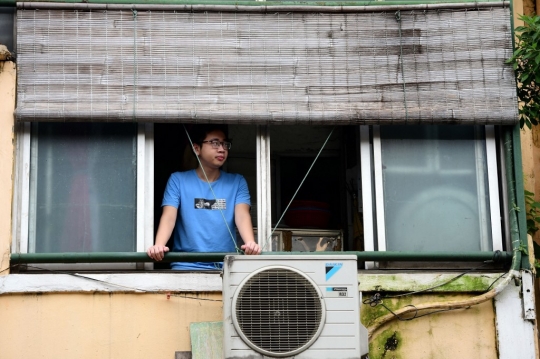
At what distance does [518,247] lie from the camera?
6.52 meters

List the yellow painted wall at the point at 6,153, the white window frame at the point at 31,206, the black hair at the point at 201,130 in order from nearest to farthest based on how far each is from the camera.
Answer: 1. the yellow painted wall at the point at 6,153
2. the white window frame at the point at 31,206
3. the black hair at the point at 201,130

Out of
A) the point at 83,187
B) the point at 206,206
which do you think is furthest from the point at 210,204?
the point at 83,187

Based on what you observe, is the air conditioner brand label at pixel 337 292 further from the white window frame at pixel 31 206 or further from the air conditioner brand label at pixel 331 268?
the white window frame at pixel 31 206

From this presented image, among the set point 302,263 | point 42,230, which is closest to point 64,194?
point 42,230

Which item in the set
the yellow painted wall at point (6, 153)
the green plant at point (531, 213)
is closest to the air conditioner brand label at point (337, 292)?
the green plant at point (531, 213)

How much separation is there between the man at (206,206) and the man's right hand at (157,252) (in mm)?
164

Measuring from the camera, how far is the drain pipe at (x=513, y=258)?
6.38m

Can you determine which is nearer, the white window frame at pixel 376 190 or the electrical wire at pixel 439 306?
the electrical wire at pixel 439 306

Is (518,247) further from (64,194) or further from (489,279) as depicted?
(64,194)

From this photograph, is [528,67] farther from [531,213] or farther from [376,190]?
[376,190]

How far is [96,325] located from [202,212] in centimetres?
Answer: 110

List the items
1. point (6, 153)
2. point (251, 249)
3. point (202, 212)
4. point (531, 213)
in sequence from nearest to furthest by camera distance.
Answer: point (251, 249) → point (6, 153) → point (202, 212) → point (531, 213)

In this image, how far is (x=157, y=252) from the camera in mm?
6277

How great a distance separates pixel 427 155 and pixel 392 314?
1.21 meters
